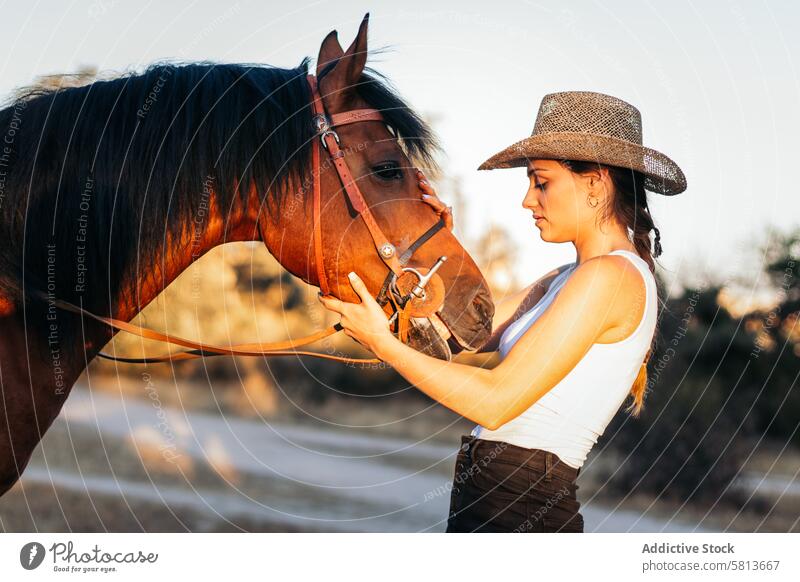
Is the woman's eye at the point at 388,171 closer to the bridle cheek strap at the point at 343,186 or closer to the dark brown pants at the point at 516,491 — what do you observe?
the bridle cheek strap at the point at 343,186

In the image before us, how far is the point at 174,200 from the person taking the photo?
3436 mm

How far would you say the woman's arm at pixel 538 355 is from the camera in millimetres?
2912

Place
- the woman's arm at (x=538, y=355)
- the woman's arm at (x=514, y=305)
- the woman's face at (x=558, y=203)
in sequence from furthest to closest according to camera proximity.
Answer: the woman's arm at (x=514, y=305) → the woman's face at (x=558, y=203) → the woman's arm at (x=538, y=355)

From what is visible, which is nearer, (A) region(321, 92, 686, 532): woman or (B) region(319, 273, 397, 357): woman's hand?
(A) region(321, 92, 686, 532): woman

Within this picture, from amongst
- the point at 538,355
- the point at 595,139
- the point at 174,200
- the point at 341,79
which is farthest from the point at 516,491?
the point at 341,79

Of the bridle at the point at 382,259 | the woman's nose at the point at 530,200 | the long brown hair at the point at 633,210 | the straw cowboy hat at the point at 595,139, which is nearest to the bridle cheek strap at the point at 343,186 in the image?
the bridle at the point at 382,259

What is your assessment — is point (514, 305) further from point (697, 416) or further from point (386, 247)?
point (697, 416)

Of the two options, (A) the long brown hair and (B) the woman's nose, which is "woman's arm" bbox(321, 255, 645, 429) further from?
(B) the woman's nose

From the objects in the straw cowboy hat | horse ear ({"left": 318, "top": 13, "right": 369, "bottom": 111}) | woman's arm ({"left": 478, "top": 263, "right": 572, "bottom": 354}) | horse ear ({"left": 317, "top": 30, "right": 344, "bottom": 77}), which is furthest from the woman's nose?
horse ear ({"left": 317, "top": 30, "right": 344, "bottom": 77})

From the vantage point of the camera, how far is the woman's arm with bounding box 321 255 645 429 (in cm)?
291

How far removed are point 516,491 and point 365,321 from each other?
0.86 meters

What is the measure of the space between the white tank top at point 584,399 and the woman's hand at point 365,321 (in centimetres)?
57

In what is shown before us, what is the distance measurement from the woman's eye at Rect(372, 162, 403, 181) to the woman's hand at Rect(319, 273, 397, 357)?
0.57 meters

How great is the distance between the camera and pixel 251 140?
3.50 meters
